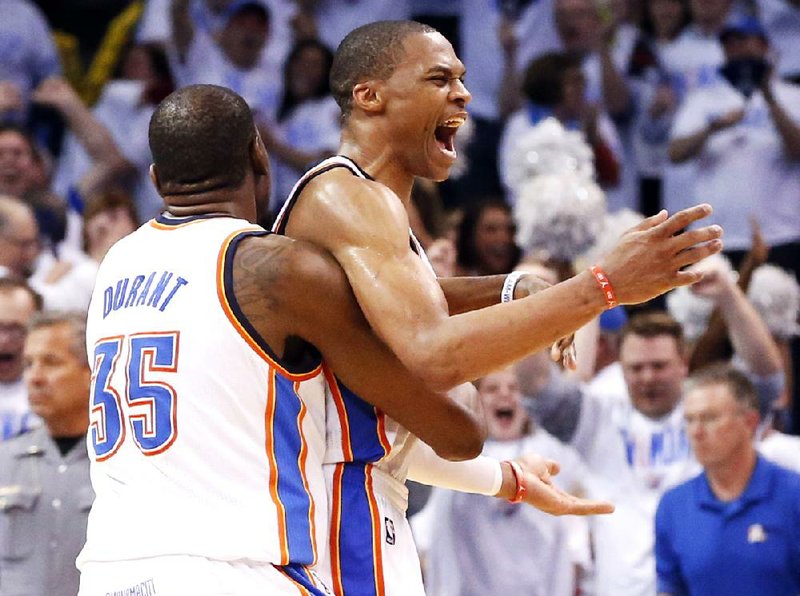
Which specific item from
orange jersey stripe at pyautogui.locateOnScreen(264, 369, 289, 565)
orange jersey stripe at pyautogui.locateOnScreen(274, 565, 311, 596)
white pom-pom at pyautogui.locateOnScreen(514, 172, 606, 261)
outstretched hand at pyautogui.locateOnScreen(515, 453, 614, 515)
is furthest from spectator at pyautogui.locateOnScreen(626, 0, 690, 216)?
orange jersey stripe at pyautogui.locateOnScreen(274, 565, 311, 596)

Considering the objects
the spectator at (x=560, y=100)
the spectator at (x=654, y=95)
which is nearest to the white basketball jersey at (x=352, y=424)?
the spectator at (x=560, y=100)

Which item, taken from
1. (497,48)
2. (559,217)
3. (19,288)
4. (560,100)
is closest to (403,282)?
(19,288)

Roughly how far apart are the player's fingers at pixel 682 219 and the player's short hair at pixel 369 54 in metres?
0.76

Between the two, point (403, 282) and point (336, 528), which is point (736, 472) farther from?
point (403, 282)

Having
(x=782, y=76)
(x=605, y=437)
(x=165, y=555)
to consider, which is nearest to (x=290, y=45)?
(x=782, y=76)

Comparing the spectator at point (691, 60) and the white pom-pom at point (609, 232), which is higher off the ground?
the spectator at point (691, 60)

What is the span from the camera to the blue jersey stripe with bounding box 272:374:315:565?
309 centimetres

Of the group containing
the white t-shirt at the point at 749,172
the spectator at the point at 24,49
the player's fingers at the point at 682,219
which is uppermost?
the spectator at the point at 24,49

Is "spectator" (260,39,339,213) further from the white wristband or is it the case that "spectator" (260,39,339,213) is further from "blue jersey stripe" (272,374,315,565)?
"blue jersey stripe" (272,374,315,565)

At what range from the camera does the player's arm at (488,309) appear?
3.01 metres

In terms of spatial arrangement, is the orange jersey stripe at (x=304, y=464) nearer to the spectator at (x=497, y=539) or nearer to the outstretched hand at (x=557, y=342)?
the outstretched hand at (x=557, y=342)

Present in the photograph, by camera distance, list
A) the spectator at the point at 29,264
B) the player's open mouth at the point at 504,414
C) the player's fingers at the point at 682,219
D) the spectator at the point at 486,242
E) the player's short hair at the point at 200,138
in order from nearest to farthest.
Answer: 1. the player's fingers at the point at 682,219
2. the player's short hair at the point at 200,138
3. the player's open mouth at the point at 504,414
4. the spectator at the point at 29,264
5. the spectator at the point at 486,242

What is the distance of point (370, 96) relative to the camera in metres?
3.45

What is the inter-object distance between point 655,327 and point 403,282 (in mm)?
3675
